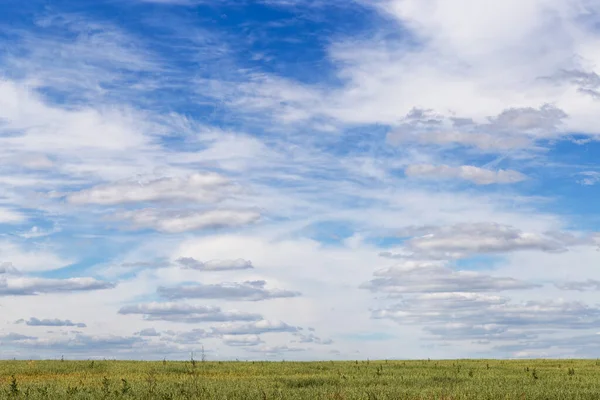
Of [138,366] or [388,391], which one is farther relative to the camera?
[138,366]

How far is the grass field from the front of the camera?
20.5 m

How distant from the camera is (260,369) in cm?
Answer: 3491

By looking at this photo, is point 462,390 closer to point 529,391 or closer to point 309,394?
point 529,391

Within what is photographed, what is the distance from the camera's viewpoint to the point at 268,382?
87.5 feet

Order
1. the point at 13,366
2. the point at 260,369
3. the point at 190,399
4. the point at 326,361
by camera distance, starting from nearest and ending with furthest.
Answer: the point at 190,399 < the point at 260,369 < the point at 13,366 < the point at 326,361

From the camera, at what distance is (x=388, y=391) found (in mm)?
21688

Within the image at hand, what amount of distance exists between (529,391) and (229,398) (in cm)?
998

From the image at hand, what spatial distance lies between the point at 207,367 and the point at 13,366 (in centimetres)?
1085

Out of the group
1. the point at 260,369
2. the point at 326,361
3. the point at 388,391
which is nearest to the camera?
the point at 388,391

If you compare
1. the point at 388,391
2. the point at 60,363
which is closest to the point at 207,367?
the point at 60,363

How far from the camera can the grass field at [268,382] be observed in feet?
67.4

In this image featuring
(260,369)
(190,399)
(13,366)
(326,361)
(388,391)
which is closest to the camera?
(190,399)

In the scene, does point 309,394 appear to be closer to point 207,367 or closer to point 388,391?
point 388,391

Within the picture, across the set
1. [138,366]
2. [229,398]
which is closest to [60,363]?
[138,366]
